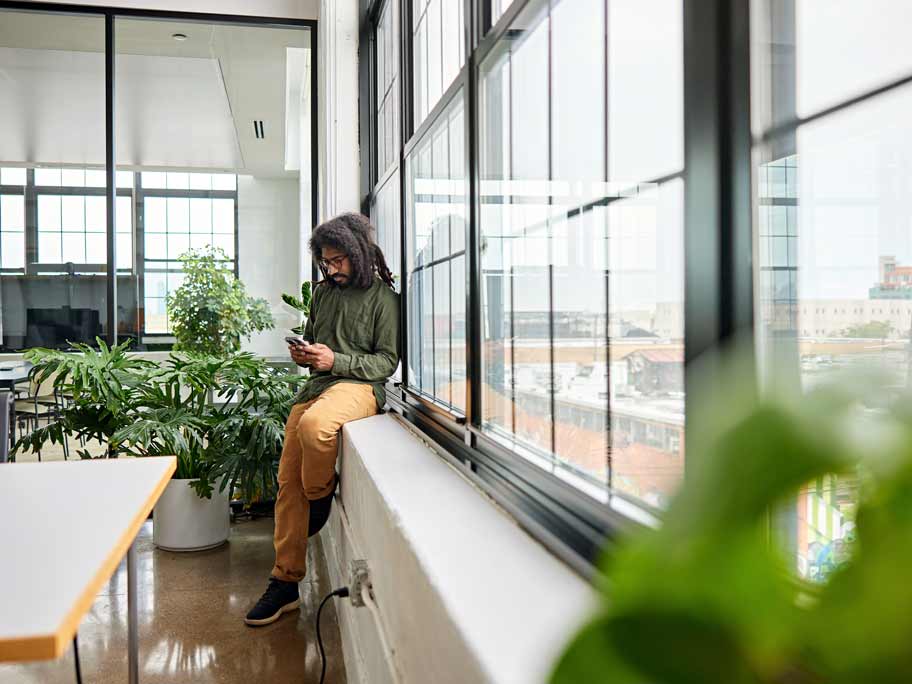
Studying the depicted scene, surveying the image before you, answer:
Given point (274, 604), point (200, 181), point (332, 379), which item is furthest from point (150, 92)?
point (274, 604)

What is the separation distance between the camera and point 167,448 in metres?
3.44

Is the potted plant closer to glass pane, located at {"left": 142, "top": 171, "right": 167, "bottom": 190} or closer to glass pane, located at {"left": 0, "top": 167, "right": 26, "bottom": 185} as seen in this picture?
glass pane, located at {"left": 142, "top": 171, "right": 167, "bottom": 190}

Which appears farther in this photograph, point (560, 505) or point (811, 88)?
point (560, 505)

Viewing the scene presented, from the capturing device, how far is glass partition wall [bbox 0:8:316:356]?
4309 millimetres

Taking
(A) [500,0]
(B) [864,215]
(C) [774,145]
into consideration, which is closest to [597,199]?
(C) [774,145]

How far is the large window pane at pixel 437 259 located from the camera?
6.32ft

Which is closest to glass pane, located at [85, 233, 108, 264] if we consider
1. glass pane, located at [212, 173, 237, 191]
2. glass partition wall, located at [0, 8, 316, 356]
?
glass partition wall, located at [0, 8, 316, 356]

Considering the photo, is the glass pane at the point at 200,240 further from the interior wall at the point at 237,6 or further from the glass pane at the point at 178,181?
the interior wall at the point at 237,6

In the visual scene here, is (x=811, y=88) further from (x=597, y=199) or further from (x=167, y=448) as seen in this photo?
(x=167, y=448)

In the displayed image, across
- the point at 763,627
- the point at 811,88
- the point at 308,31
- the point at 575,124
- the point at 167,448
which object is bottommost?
the point at 167,448

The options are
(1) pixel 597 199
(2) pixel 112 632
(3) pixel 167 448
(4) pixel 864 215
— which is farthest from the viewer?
(3) pixel 167 448

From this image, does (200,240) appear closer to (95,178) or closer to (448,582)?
(95,178)

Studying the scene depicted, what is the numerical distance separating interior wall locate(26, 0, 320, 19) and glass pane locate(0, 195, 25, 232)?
4.02 feet

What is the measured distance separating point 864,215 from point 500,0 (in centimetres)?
118
